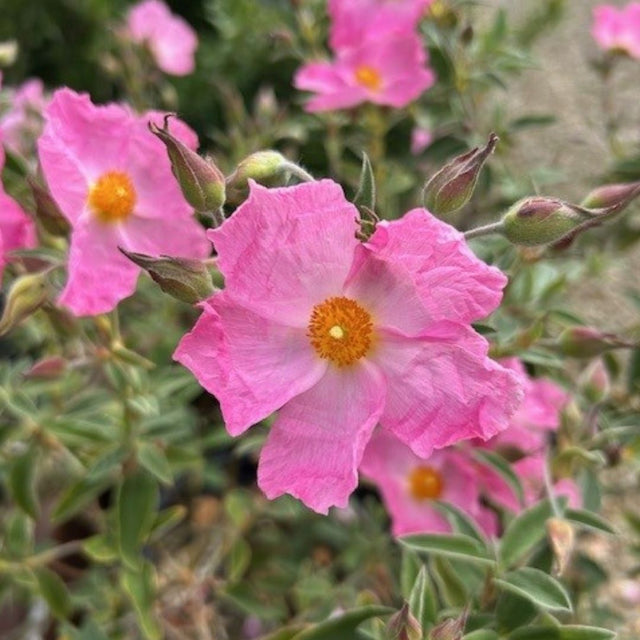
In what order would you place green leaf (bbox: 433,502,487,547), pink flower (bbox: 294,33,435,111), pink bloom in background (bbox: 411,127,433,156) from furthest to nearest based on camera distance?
1. pink bloom in background (bbox: 411,127,433,156)
2. pink flower (bbox: 294,33,435,111)
3. green leaf (bbox: 433,502,487,547)

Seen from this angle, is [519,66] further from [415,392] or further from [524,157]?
[524,157]

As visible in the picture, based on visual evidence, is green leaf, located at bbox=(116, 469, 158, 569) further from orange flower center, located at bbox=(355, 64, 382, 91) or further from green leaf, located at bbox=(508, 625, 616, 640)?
orange flower center, located at bbox=(355, 64, 382, 91)

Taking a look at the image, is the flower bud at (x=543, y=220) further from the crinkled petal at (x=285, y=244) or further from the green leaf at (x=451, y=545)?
the green leaf at (x=451, y=545)

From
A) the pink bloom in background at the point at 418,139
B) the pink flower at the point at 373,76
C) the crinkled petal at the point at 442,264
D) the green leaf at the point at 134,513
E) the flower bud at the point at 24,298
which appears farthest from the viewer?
the pink bloom in background at the point at 418,139

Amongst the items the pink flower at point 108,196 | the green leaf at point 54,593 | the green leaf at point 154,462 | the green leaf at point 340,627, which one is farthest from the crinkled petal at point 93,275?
the green leaf at point 54,593

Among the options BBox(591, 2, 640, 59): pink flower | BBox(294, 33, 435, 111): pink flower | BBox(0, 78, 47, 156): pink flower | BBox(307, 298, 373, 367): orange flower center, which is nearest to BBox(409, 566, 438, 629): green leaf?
BBox(307, 298, 373, 367): orange flower center

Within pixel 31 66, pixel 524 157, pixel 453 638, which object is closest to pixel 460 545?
pixel 453 638

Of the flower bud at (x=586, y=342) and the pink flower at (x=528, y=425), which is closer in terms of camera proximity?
the flower bud at (x=586, y=342)
